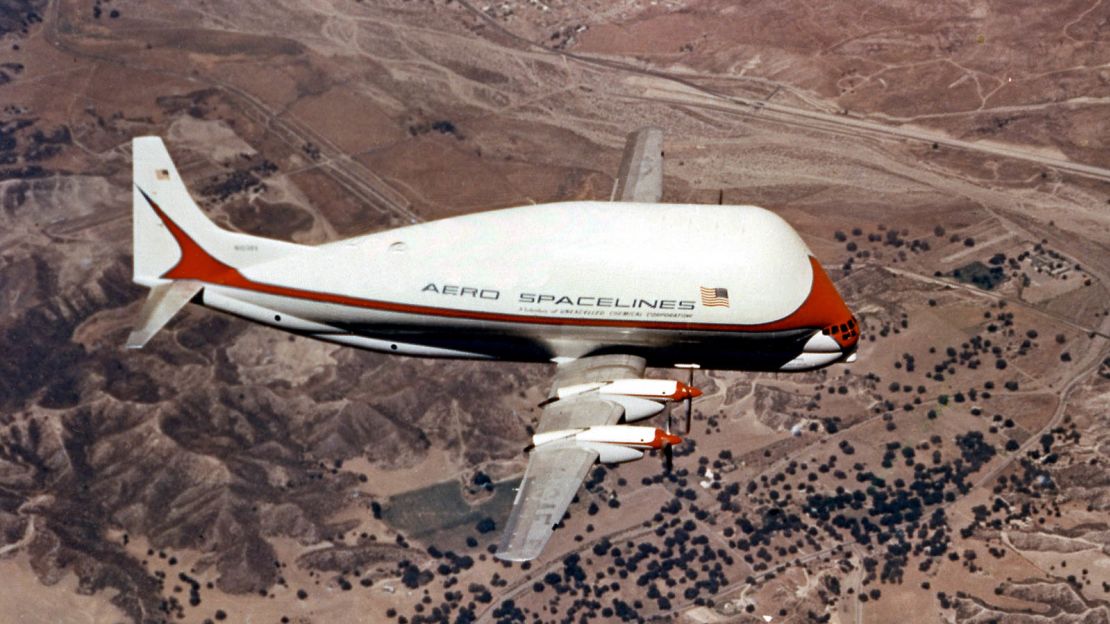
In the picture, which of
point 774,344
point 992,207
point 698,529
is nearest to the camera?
point 774,344

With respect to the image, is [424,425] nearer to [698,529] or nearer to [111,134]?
[698,529]

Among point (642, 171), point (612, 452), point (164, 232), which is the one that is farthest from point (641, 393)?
point (164, 232)

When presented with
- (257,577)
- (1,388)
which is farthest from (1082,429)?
(1,388)

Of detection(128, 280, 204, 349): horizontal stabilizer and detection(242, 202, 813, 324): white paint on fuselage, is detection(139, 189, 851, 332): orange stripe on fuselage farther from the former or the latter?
detection(128, 280, 204, 349): horizontal stabilizer

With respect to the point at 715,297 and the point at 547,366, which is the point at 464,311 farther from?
the point at 547,366

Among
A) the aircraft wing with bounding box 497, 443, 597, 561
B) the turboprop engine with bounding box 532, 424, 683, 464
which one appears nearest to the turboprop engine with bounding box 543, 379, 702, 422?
the turboprop engine with bounding box 532, 424, 683, 464

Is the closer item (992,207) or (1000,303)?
(1000,303)
